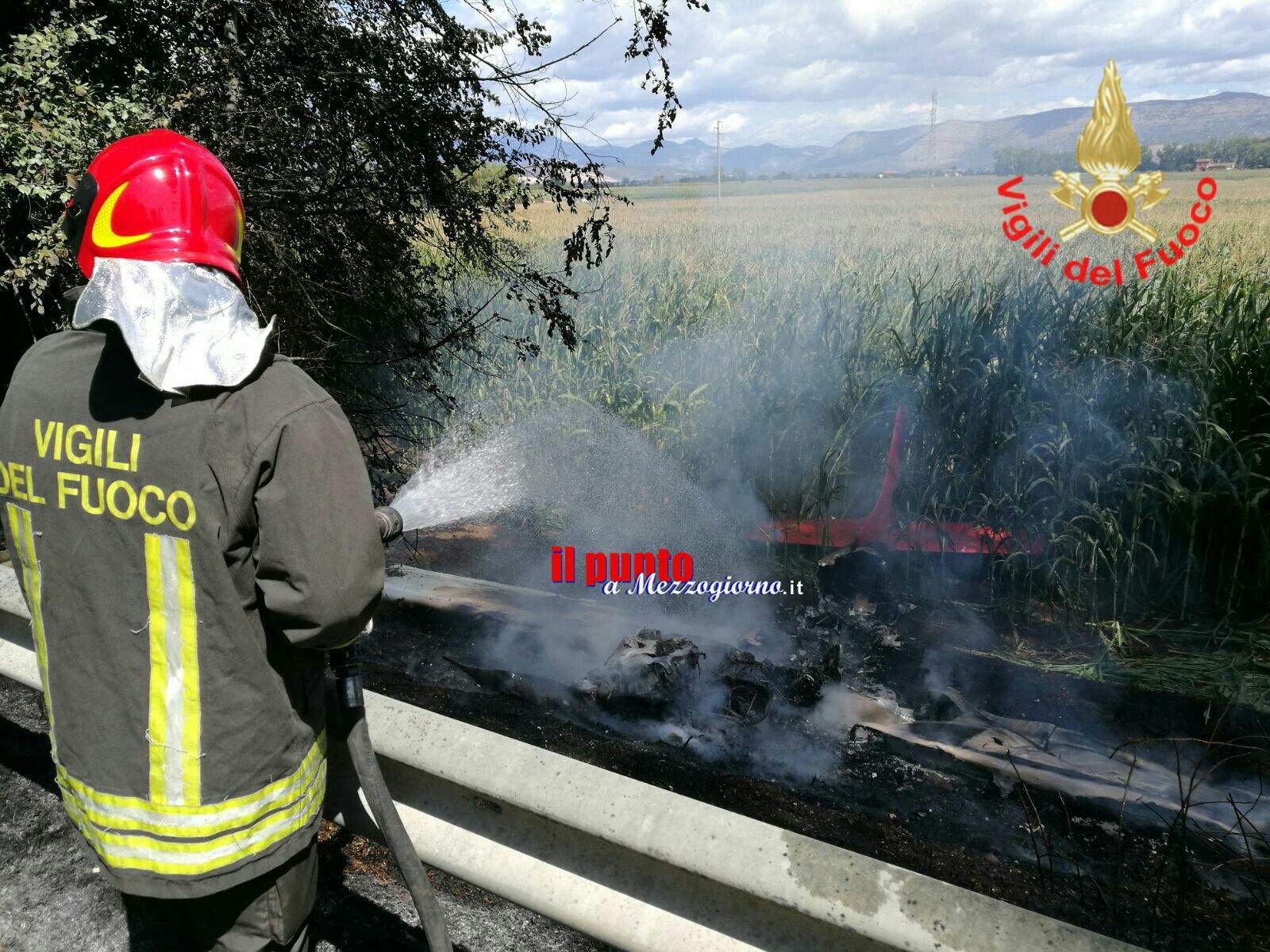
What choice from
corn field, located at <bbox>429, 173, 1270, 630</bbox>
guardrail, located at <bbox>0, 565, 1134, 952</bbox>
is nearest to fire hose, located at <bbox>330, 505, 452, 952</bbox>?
guardrail, located at <bbox>0, 565, 1134, 952</bbox>

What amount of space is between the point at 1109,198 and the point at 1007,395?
3.27 meters

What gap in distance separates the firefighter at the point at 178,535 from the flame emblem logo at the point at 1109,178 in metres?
5.53

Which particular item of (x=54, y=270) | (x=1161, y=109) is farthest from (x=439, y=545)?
(x=1161, y=109)

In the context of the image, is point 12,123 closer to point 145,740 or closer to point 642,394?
point 145,740

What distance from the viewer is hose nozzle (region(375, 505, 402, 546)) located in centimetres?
161

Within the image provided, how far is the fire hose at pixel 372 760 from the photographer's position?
1612 millimetres

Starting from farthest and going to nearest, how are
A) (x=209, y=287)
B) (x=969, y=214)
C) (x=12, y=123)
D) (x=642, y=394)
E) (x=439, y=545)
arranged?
(x=969, y=214) → (x=642, y=394) → (x=439, y=545) → (x=12, y=123) → (x=209, y=287)

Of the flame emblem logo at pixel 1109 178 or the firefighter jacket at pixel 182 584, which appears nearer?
the firefighter jacket at pixel 182 584

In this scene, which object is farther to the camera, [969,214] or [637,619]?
[969,214]

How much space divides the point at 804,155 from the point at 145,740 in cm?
3663

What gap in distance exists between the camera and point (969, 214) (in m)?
11.3

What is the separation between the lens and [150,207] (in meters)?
1.38

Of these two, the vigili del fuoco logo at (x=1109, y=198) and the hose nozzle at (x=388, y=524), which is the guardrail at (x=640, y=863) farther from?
the vigili del fuoco logo at (x=1109, y=198)

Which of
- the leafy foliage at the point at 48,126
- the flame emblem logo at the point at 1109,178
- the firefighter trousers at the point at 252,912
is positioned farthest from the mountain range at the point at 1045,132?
the firefighter trousers at the point at 252,912
